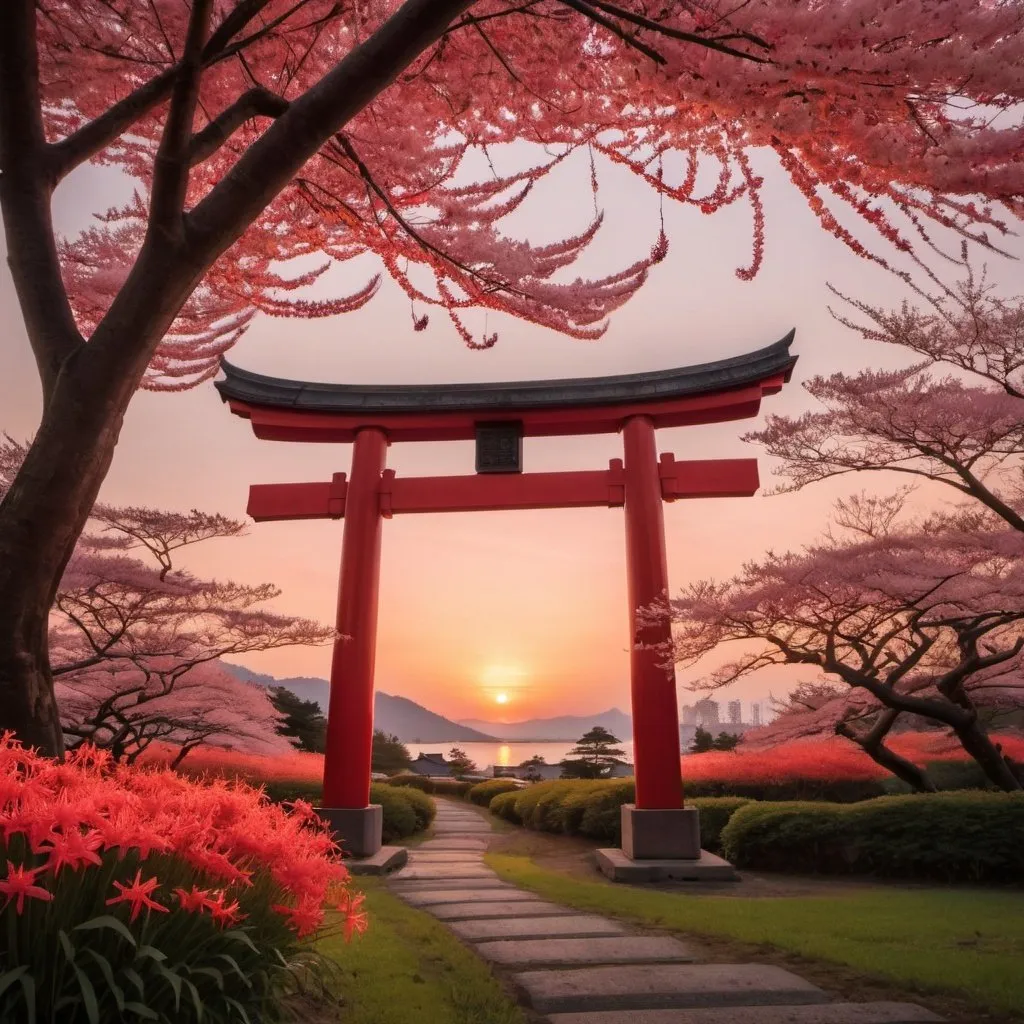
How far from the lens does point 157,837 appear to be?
160 cm

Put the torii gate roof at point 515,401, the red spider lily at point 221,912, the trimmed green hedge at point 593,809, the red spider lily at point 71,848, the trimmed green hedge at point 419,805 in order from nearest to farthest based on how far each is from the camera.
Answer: the red spider lily at point 71,848 → the red spider lily at point 221,912 → the torii gate roof at point 515,401 → the trimmed green hedge at point 593,809 → the trimmed green hedge at point 419,805

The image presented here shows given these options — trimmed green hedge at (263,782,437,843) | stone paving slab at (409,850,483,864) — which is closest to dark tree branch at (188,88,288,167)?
stone paving slab at (409,850,483,864)

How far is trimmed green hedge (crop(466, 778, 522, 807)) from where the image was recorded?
18234mm

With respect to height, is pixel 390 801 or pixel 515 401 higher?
pixel 515 401

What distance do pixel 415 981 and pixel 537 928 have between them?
60.3 inches

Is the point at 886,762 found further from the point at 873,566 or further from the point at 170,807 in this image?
the point at 170,807

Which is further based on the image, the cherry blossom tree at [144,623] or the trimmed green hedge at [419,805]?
the trimmed green hedge at [419,805]

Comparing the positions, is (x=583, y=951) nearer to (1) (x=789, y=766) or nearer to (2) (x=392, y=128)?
(2) (x=392, y=128)

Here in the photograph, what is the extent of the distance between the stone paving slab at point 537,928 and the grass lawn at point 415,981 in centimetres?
20

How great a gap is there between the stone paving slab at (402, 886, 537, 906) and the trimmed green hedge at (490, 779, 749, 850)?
3.74 m

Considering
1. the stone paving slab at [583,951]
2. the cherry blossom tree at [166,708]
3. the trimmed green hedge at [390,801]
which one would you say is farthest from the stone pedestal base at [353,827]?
the stone paving slab at [583,951]

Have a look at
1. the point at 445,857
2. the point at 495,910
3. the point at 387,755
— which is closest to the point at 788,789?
the point at 445,857

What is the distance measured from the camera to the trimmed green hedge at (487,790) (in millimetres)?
18234

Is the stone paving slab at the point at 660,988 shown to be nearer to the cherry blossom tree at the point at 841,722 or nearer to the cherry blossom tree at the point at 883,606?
the cherry blossom tree at the point at 883,606
